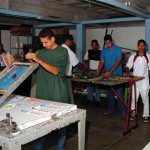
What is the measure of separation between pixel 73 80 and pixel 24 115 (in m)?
3.12

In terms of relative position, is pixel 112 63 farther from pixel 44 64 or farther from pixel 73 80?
pixel 44 64

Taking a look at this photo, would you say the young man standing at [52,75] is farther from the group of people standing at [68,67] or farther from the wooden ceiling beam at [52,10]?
the wooden ceiling beam at [52,10]

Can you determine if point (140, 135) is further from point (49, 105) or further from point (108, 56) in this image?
point (49, 105)

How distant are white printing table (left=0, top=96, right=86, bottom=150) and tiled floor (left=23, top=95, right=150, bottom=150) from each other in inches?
55.9

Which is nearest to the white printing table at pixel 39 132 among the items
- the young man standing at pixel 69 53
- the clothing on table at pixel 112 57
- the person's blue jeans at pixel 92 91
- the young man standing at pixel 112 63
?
the young man standing at pixel 69 53

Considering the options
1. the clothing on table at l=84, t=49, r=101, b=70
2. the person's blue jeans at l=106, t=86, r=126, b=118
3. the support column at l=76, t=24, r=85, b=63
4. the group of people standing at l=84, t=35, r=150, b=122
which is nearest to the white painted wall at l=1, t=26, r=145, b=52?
the clothing on table at l=84, t=49, r=101, b=70

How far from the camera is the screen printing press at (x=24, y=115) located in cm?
182

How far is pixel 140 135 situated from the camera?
437 cm

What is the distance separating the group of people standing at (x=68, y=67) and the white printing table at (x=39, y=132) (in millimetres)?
512

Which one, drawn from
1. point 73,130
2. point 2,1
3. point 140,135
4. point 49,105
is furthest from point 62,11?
point 49,105

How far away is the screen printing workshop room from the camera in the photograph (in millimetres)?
2295

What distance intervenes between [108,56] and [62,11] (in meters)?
1.69

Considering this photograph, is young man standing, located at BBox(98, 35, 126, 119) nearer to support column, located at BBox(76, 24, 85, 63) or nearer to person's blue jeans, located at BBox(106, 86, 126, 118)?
person's blue jeans, located at BBox(106, 86, 126, 118)

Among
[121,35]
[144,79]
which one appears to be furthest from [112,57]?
[121,35]
